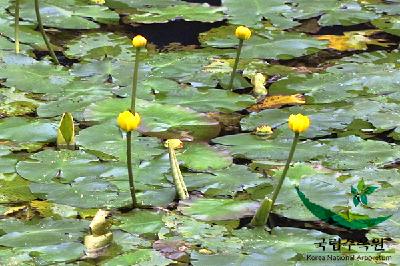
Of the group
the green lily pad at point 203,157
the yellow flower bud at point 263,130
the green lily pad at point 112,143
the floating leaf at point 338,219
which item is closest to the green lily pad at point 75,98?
the green lily pad at point 112,143

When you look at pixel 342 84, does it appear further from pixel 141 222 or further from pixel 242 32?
pixel 141 222

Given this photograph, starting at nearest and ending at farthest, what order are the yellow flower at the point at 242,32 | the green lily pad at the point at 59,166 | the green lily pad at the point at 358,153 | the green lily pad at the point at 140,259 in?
the green lily pad at the point at 140,259
the green lily pad at the point at 59,166
the green lily pad at the point at 358,153
the yellow flower at the point at 242,32

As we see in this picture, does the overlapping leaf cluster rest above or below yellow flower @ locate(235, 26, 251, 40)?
below

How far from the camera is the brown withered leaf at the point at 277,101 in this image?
3049mm

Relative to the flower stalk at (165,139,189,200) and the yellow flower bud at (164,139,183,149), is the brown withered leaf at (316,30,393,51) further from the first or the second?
the flower stalk at (165,139,189,200)

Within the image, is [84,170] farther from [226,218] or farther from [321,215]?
[321,215]

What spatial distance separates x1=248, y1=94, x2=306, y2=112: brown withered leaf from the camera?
3.05 meters

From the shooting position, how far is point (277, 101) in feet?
10.2

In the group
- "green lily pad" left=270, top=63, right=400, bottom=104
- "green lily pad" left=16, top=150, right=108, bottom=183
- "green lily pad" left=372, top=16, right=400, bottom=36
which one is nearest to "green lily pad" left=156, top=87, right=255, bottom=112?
"green lily pad" left=270, top=63, right=400, bottom=104

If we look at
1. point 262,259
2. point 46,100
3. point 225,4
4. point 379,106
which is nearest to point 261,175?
point 262,259

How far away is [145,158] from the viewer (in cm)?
259

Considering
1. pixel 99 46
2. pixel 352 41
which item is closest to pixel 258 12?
pixel 352 41

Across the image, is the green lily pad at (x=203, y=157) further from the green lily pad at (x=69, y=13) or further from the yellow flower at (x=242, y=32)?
the green lily pad at (x=69, y=13)

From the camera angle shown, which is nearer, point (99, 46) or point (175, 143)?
point (175, 143)
